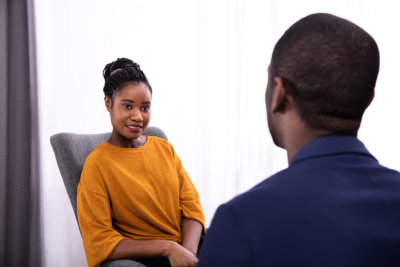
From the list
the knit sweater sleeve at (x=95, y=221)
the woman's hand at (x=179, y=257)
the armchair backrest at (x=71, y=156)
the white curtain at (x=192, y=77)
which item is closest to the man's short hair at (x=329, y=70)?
the woman's hand at (x=179, y=257)

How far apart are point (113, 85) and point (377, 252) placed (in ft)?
3.59

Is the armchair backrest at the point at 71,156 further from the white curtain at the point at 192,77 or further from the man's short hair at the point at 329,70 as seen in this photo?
the man's short hair at the point at 329,70

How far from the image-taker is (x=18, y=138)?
6.39ft

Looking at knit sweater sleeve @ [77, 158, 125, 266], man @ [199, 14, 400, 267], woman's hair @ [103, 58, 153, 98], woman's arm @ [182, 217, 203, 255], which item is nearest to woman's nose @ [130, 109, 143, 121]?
woman's hair @ [103, 58, 153, 98]

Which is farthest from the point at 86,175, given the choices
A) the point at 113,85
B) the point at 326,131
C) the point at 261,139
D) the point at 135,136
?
the point at 261,139

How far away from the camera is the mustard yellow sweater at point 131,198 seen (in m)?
1.18

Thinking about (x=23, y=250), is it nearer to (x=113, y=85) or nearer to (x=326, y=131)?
(x=113, y=85)

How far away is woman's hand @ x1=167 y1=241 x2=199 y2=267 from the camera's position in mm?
1136

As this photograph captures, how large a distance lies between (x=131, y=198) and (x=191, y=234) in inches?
10.7

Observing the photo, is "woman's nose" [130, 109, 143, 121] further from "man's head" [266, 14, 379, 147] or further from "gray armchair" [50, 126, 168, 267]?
"man's head" [266, 14, 379, 147]

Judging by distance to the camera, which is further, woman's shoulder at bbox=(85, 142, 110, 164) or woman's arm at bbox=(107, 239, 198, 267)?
woman's shoulder at bbox=(85, 142, 110, 164)

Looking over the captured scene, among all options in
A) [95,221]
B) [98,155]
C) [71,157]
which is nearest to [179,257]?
[95,221]

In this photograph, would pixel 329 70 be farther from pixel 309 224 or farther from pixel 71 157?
pixel 71 157

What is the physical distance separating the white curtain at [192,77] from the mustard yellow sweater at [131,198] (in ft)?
2.83
